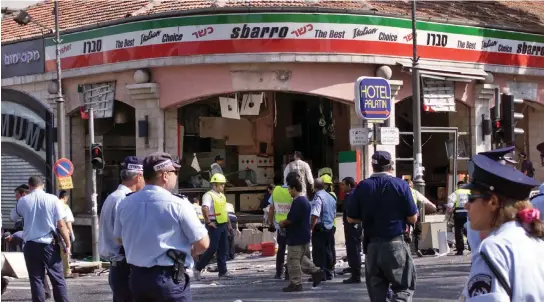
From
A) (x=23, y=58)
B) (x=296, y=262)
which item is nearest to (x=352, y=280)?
(x=296, y=262)

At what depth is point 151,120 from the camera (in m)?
24.9

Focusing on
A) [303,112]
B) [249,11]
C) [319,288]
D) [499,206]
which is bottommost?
[319,288]

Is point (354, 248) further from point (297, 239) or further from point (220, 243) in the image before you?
point (220, 243)

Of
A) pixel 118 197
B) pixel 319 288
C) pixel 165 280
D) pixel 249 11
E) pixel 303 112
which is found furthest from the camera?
pixel 303 112

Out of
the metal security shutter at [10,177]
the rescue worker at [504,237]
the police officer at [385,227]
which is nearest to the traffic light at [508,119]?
the police officer at [385,227]

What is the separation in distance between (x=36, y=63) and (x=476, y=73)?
12.2 m

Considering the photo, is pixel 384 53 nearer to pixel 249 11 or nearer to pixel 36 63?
pixel 249 11

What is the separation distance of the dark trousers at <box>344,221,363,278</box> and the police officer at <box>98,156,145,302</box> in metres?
6.90

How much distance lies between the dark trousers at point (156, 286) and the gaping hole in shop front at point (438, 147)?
1994 cm

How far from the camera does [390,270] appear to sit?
9.06 metres

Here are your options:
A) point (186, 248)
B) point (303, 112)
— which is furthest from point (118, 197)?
point (303, 112)

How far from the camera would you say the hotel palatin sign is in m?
23.9

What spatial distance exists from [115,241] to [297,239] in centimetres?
582

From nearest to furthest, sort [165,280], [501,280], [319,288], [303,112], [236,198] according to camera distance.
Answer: [501,280], [165,280], [319,288], [236,198], [303,112]
